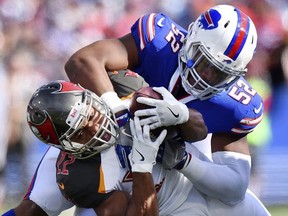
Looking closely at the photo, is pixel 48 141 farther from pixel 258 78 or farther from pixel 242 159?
pixel 258 78

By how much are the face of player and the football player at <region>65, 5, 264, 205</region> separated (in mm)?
189

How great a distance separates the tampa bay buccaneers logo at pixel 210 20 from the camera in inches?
134

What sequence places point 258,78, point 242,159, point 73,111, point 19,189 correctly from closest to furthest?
point 73,111, point 242,159, point 19,189, point 258,78

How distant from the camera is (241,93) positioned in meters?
3.49

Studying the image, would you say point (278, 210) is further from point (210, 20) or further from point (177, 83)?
point (210, 20)

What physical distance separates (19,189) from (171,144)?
289cm

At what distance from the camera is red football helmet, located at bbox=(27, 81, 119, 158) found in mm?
2916

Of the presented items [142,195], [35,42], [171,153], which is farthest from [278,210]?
[142,195]

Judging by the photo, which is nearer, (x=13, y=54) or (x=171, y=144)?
(x=171, y=144)

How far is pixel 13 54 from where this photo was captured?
228 inches

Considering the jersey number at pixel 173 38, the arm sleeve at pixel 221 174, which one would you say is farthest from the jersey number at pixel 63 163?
the jersey number at pixel 173 38

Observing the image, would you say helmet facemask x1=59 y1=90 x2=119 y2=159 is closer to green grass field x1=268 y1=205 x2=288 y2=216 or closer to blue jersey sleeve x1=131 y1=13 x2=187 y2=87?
blue jersey sleeve x1=131 y1=13 x2=187 y2=87

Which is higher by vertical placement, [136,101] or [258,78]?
[136,101]

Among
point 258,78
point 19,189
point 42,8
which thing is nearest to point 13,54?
point 42,8
